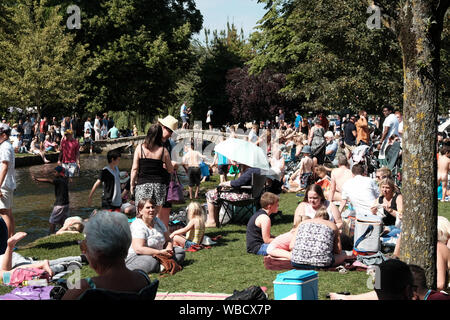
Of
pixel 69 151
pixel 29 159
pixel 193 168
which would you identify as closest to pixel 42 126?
pixel 29 159

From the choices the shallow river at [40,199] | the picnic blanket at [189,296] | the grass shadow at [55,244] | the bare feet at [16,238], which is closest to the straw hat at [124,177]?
the shallow river at [40,199]

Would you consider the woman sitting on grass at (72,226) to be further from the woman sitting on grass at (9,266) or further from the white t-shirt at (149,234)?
the white t-shirt at (149,234)

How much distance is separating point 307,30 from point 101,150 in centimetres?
1723

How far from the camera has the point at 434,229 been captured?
5820 mm

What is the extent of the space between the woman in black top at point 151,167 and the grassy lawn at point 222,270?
115 cm

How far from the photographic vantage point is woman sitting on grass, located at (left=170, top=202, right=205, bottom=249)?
9.35 meters

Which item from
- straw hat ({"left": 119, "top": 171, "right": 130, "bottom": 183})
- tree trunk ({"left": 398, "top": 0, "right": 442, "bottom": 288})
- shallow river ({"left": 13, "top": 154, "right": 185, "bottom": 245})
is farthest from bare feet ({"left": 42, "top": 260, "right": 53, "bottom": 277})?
straw hat ({"left": 119, "top": 171, "right": 130, "bottom": 183})

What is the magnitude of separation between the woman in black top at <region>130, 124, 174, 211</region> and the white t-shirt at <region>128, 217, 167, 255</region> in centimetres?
63

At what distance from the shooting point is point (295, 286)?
18.8 feet

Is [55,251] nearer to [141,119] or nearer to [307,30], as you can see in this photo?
[307,30]

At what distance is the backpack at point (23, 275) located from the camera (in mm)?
7336

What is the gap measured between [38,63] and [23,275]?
102 feet

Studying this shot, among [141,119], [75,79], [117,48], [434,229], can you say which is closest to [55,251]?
[434,229]

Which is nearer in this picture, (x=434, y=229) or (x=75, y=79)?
(x=434, y=229)
